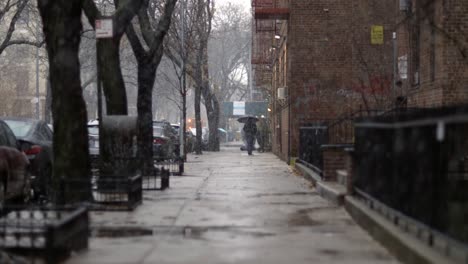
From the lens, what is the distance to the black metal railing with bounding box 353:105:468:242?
6398 millimetres

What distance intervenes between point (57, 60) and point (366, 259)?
5409 millimetres

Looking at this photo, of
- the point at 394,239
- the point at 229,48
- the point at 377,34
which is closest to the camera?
the point at 394,239

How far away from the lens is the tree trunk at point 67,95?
10.4 meters

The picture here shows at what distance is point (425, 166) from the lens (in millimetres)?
6809

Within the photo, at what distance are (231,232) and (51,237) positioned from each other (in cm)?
309

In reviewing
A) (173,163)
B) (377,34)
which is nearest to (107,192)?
(173,163)

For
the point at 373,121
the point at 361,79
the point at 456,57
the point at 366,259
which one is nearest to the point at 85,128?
the point at 373,121

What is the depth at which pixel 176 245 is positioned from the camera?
8.39 m

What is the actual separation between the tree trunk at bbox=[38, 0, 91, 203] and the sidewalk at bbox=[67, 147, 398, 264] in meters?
0.71

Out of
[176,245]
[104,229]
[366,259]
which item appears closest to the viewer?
[366,259]

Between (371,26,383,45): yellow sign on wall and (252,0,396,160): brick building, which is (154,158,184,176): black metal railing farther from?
(371,26,383,45): yellow sign on wall

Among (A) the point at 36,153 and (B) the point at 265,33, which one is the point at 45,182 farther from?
(B) the point at 265,33

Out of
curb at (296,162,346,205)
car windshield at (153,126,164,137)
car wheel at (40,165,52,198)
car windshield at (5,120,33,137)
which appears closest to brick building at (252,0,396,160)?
car windshield at (153,126,164,137)

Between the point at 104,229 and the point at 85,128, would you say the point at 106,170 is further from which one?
the point at 104,229
